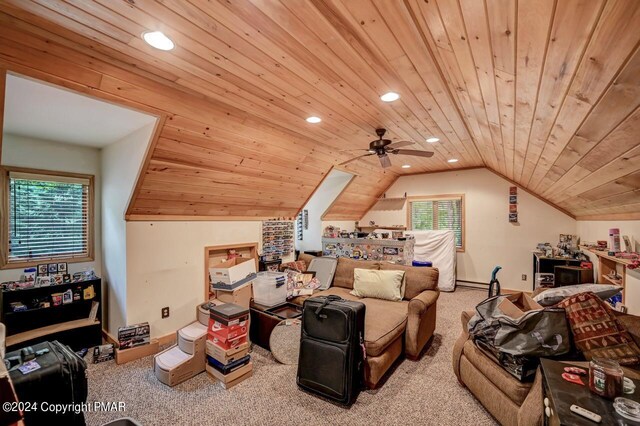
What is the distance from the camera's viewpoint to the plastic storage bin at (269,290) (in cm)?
353

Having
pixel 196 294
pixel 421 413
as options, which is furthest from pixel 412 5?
pixel 196 294

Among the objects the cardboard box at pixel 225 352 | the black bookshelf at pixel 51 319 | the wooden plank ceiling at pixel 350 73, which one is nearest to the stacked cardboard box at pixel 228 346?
the cardboard box at pixel 225 352

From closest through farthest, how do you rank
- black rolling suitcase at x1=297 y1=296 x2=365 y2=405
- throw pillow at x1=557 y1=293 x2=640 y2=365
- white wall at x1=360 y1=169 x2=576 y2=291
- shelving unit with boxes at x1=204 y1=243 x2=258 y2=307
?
throw pillow at x1=557 y1=293 x2=640 y2=365 → black rolling suitcase at x1=297 y1=296 x2=365 y2=405 → shelving unit with boxes at x1=204 y1=243 x2=258 y2=307 → white wall at x1=360 y1=169 x2=576 y2=291

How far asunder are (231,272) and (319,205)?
122 inches

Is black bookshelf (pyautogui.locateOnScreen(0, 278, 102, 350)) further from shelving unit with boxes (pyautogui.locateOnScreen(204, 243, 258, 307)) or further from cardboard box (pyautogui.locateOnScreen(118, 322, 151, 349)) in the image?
shelving unit with boxes (pyautogui.locateOnScreen(204, 243, 258, 307))

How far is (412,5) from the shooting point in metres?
1.27

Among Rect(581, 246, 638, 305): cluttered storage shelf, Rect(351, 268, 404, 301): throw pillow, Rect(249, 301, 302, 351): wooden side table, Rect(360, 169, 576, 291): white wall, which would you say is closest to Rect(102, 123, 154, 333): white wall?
Rect(249, 301, 302, 351): wooden side table

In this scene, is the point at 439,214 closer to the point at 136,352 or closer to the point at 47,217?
the point at 136,352

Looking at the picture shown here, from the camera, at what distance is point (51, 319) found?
321 cm

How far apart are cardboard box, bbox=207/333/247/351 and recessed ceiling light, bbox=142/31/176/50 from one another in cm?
228

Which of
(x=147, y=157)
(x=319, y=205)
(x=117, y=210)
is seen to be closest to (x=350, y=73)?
(x=147, y=157)

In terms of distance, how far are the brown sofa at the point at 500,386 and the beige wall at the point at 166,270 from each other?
3146 mm

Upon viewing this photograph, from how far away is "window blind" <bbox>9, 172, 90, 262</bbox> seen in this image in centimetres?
315

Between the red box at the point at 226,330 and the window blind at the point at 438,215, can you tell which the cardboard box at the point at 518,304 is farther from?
the window blind at the point at 438,215
